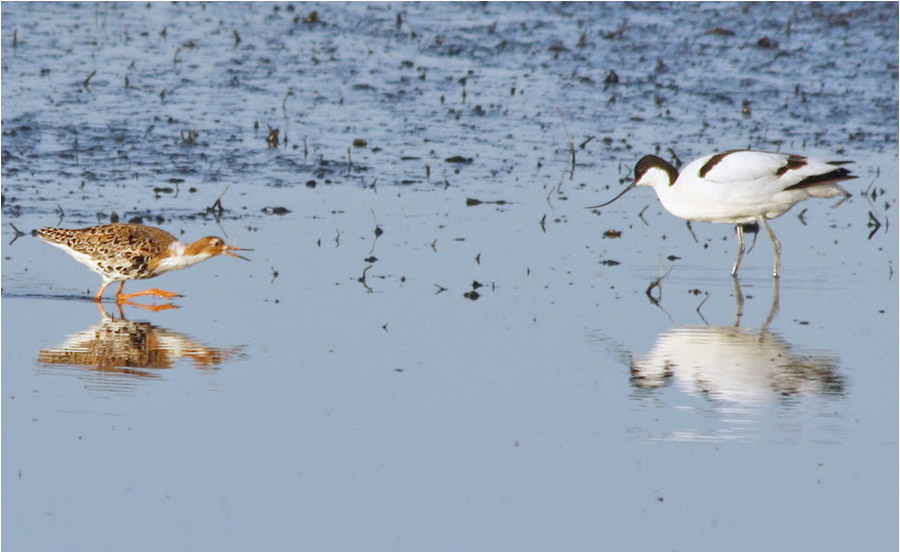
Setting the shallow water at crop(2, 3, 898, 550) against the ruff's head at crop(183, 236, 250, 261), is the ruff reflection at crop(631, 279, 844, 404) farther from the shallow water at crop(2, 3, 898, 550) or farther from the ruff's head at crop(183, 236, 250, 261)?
the ruff's head at crop(183, 236, 250, 261)

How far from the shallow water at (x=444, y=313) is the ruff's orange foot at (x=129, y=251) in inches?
9.6

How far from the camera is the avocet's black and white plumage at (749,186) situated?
441 inches

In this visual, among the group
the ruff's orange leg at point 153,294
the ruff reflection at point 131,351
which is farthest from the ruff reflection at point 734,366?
the ruff's orange leg at point 153,294

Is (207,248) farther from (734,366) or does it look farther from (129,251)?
(734,366)

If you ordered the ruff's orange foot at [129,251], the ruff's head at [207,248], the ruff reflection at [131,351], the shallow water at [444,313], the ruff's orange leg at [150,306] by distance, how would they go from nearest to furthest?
the shallow water at [444,313], the ruff reflection at [131,351], the ruff's orange leg at [150,306], the ruff's orange foot at [129,251], the ruff's head at [207,248]

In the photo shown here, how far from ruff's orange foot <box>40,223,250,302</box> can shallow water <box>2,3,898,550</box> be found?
0.80 ft

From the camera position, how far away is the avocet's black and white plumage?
1120 centimetres

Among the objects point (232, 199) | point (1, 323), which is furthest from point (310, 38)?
point (1, 323)

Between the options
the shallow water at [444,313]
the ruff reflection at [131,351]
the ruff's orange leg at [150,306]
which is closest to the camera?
the shallow water at [444,313]

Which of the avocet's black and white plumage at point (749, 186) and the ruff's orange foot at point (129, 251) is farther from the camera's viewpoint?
the avocet's black and white plumage at point (749, 186)

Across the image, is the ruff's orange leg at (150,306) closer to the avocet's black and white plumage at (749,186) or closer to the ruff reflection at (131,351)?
the ruff reflection at (131,351)

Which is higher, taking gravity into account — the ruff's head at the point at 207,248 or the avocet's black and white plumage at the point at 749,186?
the avocet's black and white plumage at the point at 749,186

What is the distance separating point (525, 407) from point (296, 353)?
150 cm

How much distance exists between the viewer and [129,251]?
1002cm
